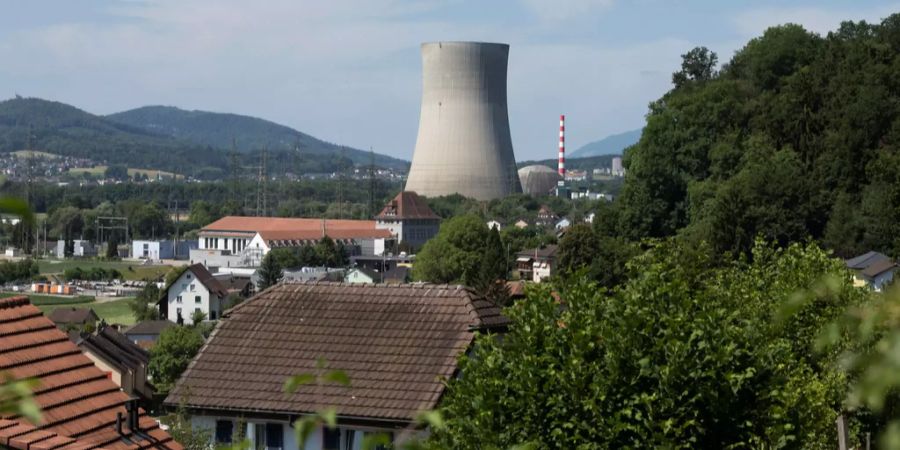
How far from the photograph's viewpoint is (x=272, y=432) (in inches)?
391

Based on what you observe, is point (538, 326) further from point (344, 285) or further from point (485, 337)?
point (344, 285)

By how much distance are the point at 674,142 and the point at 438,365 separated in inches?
1099

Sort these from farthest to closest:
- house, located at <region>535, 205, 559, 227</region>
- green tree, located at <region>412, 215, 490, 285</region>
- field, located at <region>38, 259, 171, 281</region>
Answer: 1. house, located at <region>535, 205, 559, 227</region>
2. field, located at <region>38, 259, 171, 281</region>
3. green tree, located at <region>412, 215, 490, 285</region>

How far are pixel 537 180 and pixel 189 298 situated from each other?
259 ft

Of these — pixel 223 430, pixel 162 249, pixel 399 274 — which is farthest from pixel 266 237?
pixel 223 430

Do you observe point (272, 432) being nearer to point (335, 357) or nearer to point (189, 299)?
point (335, 357)

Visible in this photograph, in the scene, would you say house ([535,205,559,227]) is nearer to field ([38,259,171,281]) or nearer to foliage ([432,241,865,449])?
field ([38,259,171,281])

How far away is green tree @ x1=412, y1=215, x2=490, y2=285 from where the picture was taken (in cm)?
4500

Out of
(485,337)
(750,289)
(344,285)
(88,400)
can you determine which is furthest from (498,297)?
(88,400)

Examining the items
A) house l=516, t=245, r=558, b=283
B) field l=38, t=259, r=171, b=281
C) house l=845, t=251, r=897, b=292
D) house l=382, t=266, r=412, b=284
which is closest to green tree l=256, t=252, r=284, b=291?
house l=382, t=266, r=412, b=284

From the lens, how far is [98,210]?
10631 centimetres

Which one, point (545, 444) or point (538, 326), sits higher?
point (538, 326)

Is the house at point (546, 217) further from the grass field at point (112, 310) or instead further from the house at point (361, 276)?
the grass field at point (112, 310)

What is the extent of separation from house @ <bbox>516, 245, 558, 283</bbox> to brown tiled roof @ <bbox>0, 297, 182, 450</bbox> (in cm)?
4433
